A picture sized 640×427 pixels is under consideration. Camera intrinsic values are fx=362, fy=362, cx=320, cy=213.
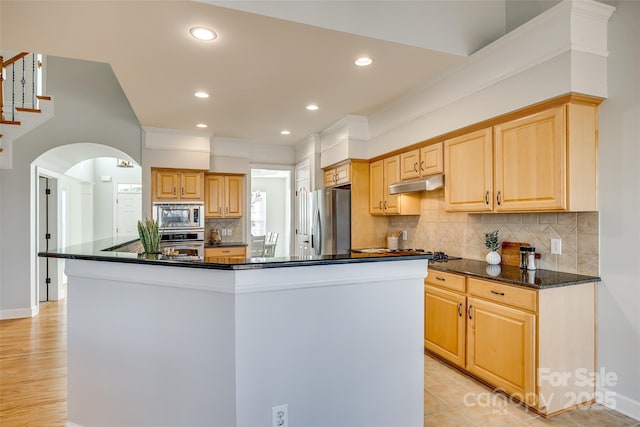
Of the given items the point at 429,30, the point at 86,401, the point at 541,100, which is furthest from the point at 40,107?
the point at 541,100

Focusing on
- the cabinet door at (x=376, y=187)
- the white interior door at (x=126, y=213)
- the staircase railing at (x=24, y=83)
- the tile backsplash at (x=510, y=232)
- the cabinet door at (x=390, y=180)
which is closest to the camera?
the tile backsplash at (x=510, y=232)

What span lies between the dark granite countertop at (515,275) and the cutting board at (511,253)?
7 centimetres

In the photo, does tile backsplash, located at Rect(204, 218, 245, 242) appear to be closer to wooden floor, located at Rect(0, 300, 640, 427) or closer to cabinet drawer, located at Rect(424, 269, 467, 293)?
wooden floor, located at Rect(0, 300, 640, 427)

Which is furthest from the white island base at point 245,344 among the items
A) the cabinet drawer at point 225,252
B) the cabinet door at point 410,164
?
the cabinet drawer at point 225,252

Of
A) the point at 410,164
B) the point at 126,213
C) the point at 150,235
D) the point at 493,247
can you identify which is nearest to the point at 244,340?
the point at 150,235

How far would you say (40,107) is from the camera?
4938 millimetres

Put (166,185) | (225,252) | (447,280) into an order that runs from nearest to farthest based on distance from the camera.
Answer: (447,280)
(166,185)
(225,252)

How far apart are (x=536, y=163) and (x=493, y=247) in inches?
35.3

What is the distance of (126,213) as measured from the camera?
8.16 metres

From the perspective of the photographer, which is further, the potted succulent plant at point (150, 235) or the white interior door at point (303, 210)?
the white interior door at point (303, 210)

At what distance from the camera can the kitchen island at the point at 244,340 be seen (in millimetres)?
1683

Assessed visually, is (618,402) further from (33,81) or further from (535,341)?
(33,81)

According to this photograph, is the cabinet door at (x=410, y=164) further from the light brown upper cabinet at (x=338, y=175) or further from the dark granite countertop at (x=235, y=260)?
the dark granite countertop at (x=235, y=260)

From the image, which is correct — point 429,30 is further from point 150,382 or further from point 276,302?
point 150,382
